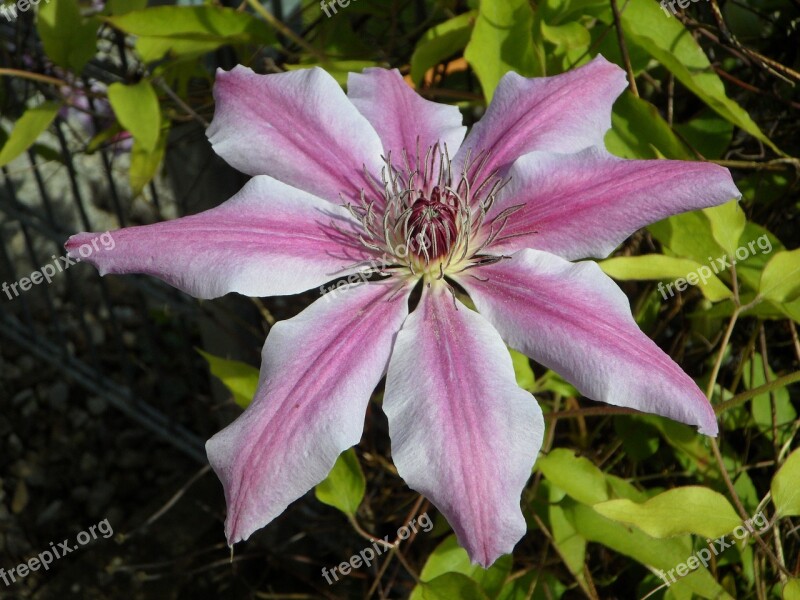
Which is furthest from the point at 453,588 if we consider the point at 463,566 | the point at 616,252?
the point at 616,252

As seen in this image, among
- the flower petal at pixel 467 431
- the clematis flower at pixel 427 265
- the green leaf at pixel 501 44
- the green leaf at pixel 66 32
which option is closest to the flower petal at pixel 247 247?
the clematis flower at pixel 427 265

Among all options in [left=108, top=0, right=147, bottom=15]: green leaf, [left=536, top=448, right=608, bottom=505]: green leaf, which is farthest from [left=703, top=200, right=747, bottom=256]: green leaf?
[left=108, top=0, right=147, bottom=15]: green leaf

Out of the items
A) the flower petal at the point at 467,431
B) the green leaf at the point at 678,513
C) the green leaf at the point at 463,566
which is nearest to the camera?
the flower petal at the point at 467,431

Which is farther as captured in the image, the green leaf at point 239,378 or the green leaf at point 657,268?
the green leaf at point 239,378

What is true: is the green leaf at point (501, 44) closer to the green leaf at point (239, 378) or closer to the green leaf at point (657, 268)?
the green leaf at point (657, 268)

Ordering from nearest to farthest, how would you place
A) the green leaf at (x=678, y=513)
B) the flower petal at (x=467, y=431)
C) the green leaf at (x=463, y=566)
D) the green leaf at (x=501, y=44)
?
1. the flower petal at (x=467, y=431)
2. the green leaf at (x=678, y=513)
3. the green leaf at (x=501, y=44)
4. the green leaf at (x=463, y=566)

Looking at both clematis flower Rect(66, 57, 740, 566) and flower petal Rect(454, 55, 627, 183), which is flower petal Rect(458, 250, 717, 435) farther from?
flower petal Rect(454, 55, 627, 183)
